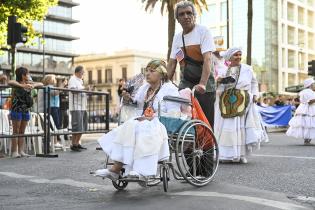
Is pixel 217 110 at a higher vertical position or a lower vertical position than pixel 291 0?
lower

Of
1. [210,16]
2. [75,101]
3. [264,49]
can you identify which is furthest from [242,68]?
[210,16]

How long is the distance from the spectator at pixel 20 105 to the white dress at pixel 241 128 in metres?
3.80

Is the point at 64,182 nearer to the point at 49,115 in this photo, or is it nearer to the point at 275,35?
the point at 49,115

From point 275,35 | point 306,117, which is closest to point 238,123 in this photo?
point 306,117

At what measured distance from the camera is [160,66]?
18.2ft

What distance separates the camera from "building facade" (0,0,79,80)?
285ft

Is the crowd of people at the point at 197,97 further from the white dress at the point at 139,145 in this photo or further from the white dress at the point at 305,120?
the white dress at the point at 305,120

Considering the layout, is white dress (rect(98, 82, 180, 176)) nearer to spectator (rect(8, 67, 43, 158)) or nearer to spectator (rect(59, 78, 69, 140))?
spectator (rect(8, 67, 43, 158))

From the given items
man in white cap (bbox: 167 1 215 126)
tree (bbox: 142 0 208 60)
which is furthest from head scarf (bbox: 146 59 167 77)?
tree (bbox: 142 0 208 60)

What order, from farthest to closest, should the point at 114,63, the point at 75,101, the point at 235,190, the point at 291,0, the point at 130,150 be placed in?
the point at 114,63, the point at 291,0, the point at 75,101, the point at 235,190, the point at 130,150

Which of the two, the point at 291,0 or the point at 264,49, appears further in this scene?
the point at 291,0

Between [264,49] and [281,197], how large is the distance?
246 ft

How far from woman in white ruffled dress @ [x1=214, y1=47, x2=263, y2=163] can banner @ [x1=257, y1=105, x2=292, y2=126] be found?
14.8m

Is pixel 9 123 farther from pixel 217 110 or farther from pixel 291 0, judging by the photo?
pixel 291 0
